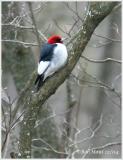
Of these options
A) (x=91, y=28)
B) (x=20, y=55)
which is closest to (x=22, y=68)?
(x=20, y=55)

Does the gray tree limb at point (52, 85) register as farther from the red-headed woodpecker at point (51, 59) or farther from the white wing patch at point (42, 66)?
the white wing patch at point (42, 66)

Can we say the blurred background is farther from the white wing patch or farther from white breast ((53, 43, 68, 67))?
the white wing patch

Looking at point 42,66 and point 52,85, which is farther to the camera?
point 42,66

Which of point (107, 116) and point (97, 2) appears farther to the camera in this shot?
point (107, 116)

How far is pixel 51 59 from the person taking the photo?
183 inches

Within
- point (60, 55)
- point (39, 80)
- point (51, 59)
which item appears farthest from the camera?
point (51, 59)

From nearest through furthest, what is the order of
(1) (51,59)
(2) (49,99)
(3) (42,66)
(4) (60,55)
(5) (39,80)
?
(5) (39,80) < (4) (60,55) < (3) (42,66) < (1) (51,59) < (2) (49,99)

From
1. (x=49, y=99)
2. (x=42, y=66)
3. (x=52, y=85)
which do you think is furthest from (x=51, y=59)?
(x=49, y=99)

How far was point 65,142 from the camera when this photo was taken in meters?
5.55

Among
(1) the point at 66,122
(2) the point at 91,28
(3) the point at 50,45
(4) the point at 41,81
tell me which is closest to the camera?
(2) the point at 91,28

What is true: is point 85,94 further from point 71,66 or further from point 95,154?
point 71,66

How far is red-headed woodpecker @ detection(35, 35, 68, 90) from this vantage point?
4.23 metres

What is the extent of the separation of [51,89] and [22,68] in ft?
7.50

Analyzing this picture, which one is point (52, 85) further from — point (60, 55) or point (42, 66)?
point (42, 66)
